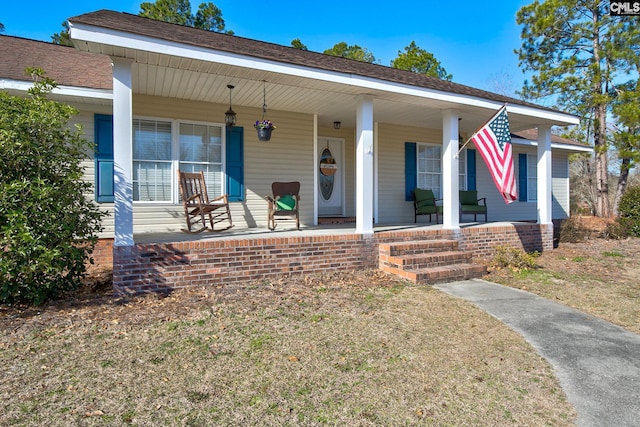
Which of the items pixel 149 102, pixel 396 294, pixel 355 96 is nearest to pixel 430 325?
pixel 396 294

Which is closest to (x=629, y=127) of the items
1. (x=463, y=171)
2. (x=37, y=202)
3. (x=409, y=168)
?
(x=463, y=171)

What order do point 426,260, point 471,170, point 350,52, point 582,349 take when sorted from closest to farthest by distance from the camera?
point 582,349
point 426,260
point 471,170
point 350,52

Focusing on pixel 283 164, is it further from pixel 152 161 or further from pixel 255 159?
pixel 152 161

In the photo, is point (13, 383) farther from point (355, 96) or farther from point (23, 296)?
point (355, 96)

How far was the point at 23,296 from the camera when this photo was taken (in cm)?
372

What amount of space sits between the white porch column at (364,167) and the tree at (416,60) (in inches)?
765

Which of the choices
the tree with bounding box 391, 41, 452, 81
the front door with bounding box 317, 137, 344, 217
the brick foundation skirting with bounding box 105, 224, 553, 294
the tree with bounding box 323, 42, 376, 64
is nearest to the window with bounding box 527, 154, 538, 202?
the front door with bounding box 317, 137, 344, 217

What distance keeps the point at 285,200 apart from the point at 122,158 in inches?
118

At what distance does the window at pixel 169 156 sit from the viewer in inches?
253

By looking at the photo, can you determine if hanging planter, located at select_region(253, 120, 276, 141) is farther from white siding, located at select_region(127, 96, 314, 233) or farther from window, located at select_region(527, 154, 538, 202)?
window, located at select_region(527, 154, 538, 202)

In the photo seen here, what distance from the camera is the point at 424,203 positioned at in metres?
8.74

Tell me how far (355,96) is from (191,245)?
323 centimetres

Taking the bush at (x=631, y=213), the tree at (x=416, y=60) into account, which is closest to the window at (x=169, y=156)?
the bush at (x=631, y=213)

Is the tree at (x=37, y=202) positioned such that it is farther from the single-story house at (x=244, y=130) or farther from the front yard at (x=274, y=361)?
the single-story house at (x=244, y=130)
